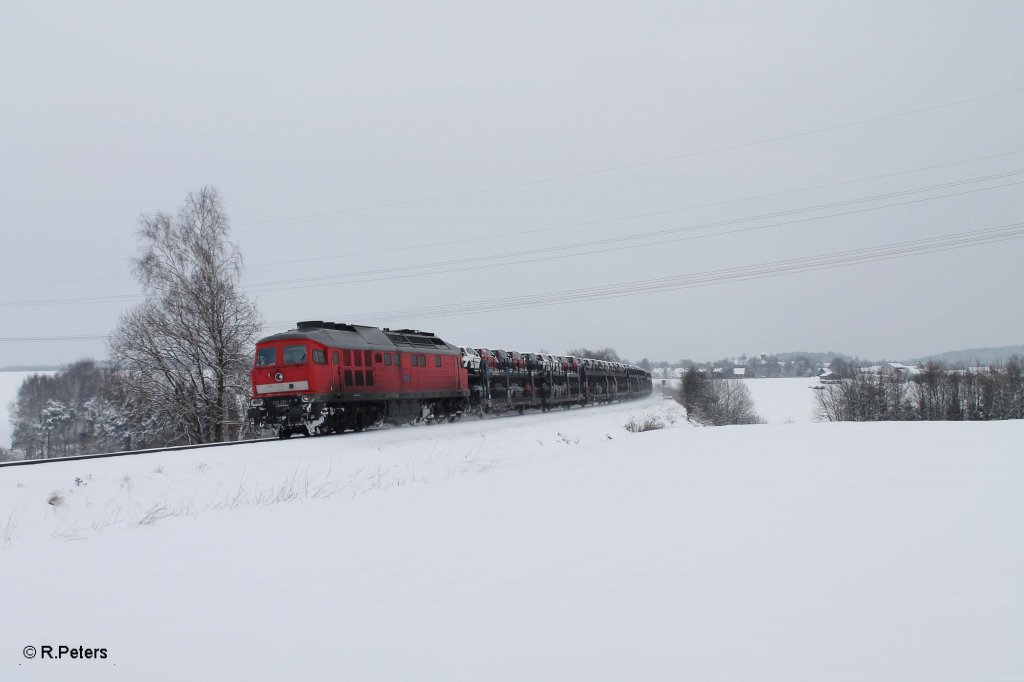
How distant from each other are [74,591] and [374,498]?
554cm

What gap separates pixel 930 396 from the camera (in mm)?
62594

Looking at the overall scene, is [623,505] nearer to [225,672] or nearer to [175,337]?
[225,672]

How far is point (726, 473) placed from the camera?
39.8ft

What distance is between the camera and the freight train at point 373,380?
19.7m

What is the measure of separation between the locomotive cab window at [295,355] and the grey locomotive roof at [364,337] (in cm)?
30

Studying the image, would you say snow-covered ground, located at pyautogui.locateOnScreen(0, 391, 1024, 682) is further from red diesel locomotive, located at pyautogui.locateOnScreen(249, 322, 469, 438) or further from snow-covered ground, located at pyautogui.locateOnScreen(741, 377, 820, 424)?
snow-covered ground, located at pyautogui.locateOnScreen(741, 377, 820, 424)

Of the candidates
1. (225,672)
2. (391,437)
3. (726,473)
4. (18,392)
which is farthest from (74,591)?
(18,392)

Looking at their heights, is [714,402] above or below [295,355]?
below

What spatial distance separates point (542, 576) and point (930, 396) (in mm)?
68326

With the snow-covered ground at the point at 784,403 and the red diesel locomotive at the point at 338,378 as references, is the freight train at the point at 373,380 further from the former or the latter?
the snow-covered ground at the point at 784,403

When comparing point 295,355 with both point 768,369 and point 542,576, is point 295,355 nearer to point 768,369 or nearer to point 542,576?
point 542,576

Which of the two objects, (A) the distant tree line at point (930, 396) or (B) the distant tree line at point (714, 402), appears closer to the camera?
(B) the distant tree line at point (714, 402)

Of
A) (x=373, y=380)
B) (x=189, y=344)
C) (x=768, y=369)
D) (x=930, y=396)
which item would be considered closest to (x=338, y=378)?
(x=373, y=380)

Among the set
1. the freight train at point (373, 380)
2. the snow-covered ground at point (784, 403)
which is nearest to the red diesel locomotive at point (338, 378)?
the freight train at point (373, 380)
